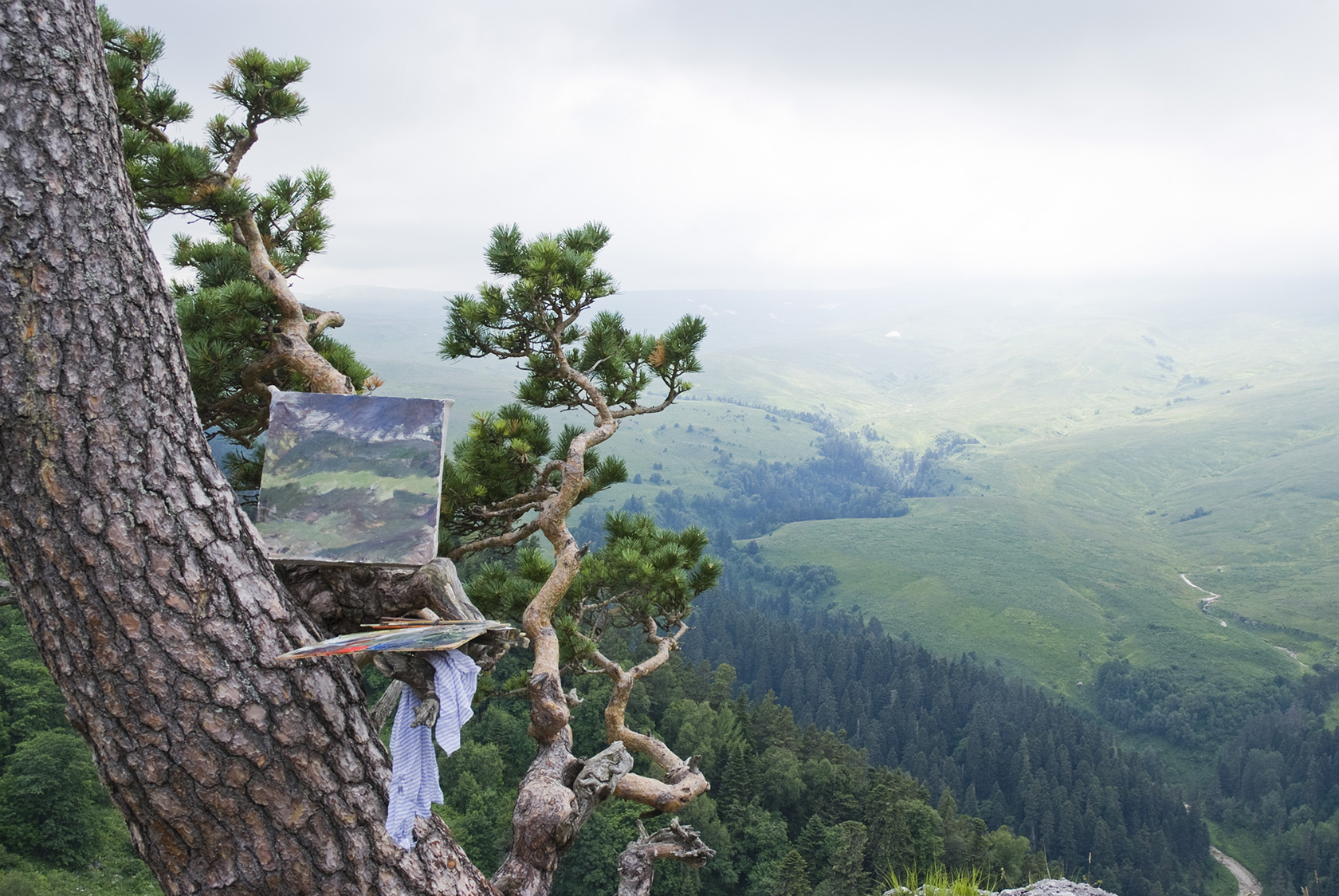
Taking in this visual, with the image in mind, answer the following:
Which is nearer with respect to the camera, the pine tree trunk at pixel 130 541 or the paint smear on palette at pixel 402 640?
the pine tree trunk at pixel 130 541

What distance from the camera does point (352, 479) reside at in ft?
14.3

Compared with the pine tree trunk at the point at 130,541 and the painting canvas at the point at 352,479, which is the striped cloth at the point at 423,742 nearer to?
the pine tree trunk at the point at 130,541

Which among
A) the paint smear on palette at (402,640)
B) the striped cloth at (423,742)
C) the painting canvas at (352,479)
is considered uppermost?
the painting canvas at (352,479)

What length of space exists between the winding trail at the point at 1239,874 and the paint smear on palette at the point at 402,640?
96719 millimetres

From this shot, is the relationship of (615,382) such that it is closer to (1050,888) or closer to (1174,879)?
(1050,888)

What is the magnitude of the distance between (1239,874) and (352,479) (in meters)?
108

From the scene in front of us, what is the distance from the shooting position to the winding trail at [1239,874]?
76875 millimetres

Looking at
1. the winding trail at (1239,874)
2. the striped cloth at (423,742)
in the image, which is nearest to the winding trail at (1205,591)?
the winding trail at (1239,874)

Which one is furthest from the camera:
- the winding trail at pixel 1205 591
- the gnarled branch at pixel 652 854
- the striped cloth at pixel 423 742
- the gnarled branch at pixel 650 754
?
the winding trail at pixel 1205 591

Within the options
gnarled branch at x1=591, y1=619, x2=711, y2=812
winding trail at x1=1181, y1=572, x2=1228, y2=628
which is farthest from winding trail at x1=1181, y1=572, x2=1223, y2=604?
gnarled branch at x1=591, y1=619, x2=711, y2=812

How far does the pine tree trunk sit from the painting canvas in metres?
0.94

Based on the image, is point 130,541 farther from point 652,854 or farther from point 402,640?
point 652,854

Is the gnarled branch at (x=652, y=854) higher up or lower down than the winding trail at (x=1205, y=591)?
higher up

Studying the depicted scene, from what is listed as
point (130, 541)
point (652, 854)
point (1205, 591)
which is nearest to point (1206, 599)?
point (1205, 591)
